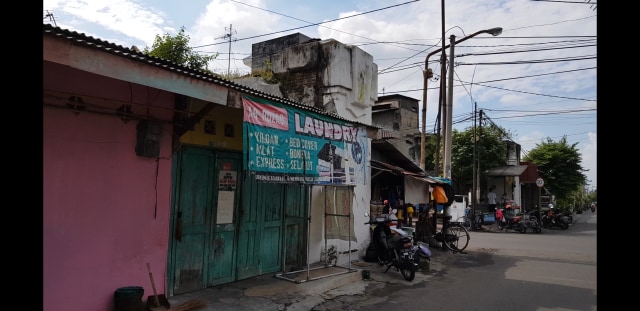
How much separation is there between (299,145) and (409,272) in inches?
156

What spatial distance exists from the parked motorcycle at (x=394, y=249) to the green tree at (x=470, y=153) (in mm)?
18627

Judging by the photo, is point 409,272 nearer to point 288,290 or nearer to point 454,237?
point 288,290

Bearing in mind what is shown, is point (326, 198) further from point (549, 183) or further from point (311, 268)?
point (549, 183)

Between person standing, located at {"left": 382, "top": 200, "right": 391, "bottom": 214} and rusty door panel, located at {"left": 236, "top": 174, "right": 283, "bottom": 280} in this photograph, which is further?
person standing, located at {"left": 382, "top": 200, "right": 391, "bottom": 214}

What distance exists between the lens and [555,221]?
22.0 metres

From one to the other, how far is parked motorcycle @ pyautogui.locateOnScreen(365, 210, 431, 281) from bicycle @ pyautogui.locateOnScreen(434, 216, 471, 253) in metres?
3.37

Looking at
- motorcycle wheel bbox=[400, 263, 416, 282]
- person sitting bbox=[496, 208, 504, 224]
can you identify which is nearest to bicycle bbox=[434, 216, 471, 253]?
motorcycle wheel bbox=[400, 263, 416, 282]

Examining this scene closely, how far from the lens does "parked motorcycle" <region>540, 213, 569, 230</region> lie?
21844mm

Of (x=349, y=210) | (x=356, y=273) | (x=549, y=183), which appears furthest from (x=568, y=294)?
(x=549, y=183)

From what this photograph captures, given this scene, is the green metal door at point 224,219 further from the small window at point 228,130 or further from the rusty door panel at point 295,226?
the rusty door panel at point 295,226

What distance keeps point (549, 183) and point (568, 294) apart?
24.2 m

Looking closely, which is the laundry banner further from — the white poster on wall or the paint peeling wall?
the paint peeling wall

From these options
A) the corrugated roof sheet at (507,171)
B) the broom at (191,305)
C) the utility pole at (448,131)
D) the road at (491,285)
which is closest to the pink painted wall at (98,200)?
the broom at (191,305)

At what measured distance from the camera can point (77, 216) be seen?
5.00 metres
